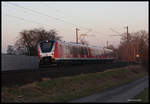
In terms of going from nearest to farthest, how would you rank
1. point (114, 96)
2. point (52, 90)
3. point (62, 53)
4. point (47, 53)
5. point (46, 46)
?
point (52, 90), point (114, 96), point (47, 53), point (46, 46), point (62, 53)

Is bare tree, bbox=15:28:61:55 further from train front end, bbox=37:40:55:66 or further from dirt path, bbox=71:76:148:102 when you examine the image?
dirt path, bbox=71:76:148:102

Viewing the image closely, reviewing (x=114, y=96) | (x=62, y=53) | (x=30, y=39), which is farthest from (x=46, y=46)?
(x=30, y=39)

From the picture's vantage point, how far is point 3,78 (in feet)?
54.3

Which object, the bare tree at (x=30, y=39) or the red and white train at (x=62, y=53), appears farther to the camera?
the bare tree at (x=30, y=39)

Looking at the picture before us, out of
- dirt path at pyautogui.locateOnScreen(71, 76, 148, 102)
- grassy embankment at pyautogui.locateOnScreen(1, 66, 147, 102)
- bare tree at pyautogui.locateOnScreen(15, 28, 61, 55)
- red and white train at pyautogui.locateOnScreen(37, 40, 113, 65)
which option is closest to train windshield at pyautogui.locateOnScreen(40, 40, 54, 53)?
red and white train at pyautogui.locateOnScreen(37, 40, 113, 65)

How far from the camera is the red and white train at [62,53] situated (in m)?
29.7

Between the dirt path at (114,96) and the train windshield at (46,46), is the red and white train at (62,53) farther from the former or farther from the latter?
the dirt path at (114,96)

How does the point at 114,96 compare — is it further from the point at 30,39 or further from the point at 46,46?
the point at 30,39

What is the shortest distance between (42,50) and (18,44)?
38.5 meters

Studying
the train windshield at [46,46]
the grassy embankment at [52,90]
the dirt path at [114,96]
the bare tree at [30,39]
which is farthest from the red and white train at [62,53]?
the bare tree at [30,39]

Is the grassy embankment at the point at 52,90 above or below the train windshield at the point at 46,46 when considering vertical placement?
below

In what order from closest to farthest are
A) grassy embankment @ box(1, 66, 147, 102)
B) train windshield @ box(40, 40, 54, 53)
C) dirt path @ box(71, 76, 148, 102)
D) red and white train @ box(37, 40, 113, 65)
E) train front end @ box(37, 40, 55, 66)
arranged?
grassy embankment @ box(1, 66, 147, 102) < dirt path @ box(71, 76, 148, 102) < train front end @ box(37, 40, 55, 66) < red and white train @ box(37, 40, 113, 65) < train windshield @ box(40, 40, 54, 53)

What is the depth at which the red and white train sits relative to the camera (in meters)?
29.7

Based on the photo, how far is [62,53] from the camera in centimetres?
3123
